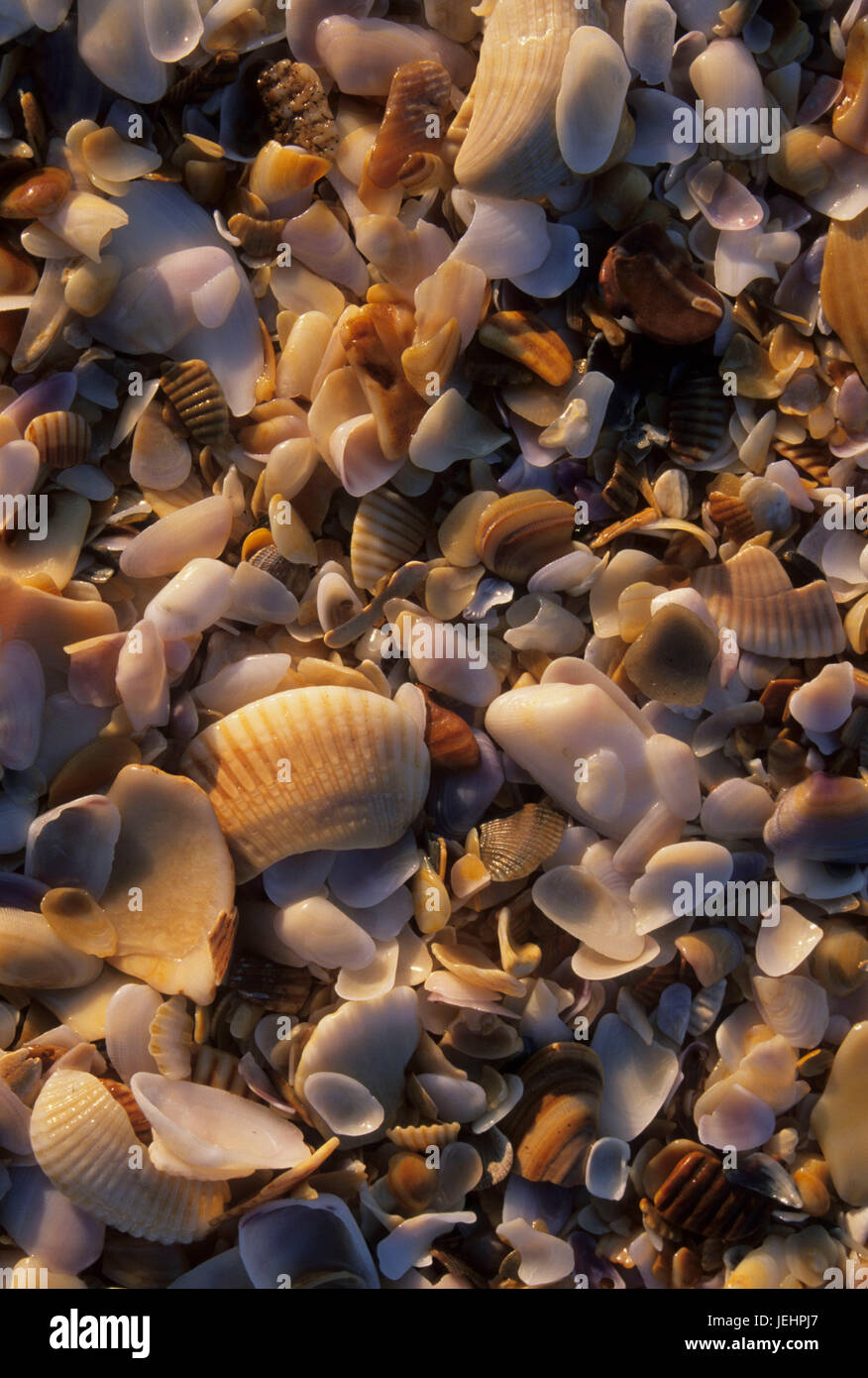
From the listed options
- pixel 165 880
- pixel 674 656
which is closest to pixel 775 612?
pixel 674 656

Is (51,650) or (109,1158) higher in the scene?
(51,650)

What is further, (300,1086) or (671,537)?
(671,537)

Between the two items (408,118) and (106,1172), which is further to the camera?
(408,118)

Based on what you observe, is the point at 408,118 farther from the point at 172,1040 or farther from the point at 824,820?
the point at 172,1040

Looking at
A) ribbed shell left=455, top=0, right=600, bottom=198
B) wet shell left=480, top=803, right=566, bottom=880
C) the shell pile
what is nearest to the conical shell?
the shell pile

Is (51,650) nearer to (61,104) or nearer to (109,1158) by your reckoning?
(109,1158)

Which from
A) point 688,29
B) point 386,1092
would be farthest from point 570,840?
point 688,29
